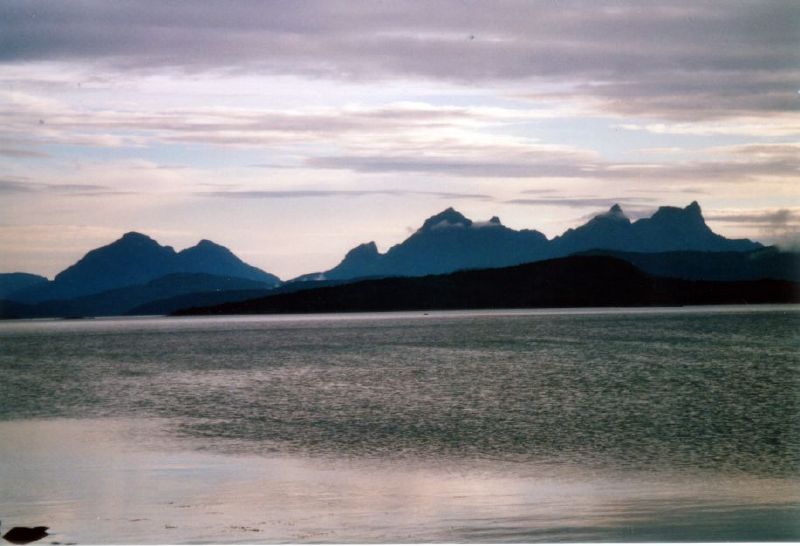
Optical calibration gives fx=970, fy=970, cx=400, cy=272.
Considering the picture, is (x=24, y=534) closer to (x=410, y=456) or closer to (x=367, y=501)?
(x=367, y=501)

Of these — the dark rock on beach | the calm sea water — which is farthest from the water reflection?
the dark rock on beach

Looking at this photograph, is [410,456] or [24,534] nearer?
[24,534]

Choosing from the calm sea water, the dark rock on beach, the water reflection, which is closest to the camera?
the dark rock on beach

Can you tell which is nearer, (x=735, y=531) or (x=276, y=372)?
(x=735, y=531)

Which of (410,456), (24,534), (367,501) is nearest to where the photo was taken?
(24,534)

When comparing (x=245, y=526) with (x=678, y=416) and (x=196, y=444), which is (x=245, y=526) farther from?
(x=678, y=416)

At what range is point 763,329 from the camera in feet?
439

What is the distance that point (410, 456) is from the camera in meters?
29.0

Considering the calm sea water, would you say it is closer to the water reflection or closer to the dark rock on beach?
the water reflection

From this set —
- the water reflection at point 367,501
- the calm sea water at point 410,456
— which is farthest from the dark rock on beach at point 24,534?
the calm sea water at point 410,456

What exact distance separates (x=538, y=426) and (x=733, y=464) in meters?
10.8

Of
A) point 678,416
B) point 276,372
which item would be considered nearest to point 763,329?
point 276,372

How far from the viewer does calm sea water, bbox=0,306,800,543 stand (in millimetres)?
19609

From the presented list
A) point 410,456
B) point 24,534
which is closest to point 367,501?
point 410,456
